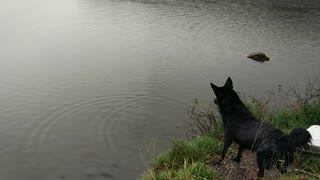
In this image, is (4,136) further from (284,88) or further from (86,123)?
(284,88)

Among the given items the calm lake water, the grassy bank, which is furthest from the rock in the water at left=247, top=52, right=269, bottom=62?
the grassy bank

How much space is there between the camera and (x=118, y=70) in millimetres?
22938

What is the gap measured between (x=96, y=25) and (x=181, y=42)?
929 cm

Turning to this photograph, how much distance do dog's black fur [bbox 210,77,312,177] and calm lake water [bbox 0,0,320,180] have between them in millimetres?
3985

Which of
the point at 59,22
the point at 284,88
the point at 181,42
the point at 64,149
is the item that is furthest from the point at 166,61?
the point at 59,22

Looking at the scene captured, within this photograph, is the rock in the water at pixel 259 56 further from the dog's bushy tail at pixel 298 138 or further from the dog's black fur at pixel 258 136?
the dog's bushy tail at pixel 298 138

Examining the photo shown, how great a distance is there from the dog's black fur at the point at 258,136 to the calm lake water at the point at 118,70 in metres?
3.99

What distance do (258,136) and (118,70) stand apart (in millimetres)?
15479

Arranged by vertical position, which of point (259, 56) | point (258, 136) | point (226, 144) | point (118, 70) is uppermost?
point (259, 56)

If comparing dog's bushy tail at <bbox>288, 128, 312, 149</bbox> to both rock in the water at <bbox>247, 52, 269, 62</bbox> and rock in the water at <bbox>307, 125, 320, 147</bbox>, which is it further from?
rock in the water at <bbox>247, 52, 269, 62</bbox>

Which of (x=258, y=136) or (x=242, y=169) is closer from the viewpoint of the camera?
(x=258, y=136)

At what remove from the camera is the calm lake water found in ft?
43.9

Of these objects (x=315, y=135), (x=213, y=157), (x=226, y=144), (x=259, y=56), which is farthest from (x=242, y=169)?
(x=259, y=56)

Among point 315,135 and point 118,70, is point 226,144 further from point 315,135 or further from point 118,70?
point 118,70
